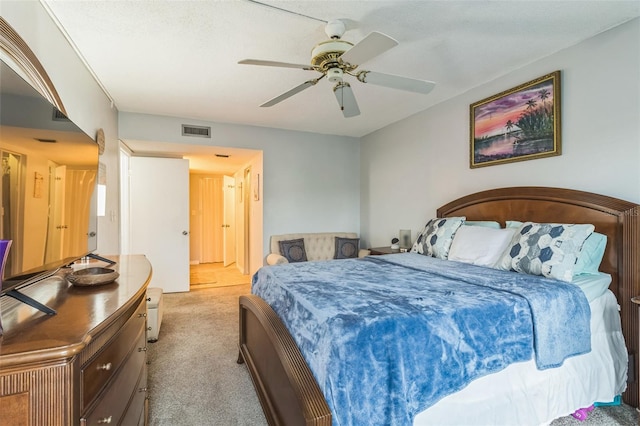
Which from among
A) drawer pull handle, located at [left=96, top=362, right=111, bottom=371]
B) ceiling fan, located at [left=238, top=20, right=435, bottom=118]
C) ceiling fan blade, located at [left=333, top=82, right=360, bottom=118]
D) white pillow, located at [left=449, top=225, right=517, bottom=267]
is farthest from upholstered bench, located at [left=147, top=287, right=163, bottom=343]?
white pillow, located at [left=449, top=225, right=517, bottom=267]

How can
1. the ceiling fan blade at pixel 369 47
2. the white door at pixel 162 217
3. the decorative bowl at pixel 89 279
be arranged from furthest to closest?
the white door at pixel 162 217, the ceiling fan blade at pixel 369 47, the decorative bowl at pixel 89 279

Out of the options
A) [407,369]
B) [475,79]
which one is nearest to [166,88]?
[475,79]

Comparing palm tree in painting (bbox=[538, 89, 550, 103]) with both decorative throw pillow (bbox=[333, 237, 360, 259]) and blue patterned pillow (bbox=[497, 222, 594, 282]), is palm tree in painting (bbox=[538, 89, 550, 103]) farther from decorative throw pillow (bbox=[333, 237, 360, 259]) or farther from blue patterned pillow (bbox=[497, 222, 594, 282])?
decorative throw pillow (bbox=[333, 237, 360, 259])

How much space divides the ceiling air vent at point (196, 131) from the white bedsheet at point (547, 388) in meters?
4.25

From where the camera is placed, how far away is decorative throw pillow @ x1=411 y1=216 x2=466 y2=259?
3.00 meters

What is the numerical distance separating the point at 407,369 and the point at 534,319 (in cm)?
89

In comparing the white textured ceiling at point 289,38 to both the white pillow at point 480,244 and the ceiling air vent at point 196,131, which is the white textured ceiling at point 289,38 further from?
the white pillow at point 480,244

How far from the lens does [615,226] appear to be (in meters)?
2.14

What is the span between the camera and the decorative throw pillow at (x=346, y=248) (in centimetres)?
487

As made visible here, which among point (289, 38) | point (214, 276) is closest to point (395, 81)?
point (289, 38)

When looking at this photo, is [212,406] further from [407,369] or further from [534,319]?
[534,319]

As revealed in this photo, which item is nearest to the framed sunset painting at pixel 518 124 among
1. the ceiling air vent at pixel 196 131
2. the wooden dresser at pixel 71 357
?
the wooden dresser at pixel 71 357

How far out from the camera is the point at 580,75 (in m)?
2.42

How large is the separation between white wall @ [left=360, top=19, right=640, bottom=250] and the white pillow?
0.61 m
